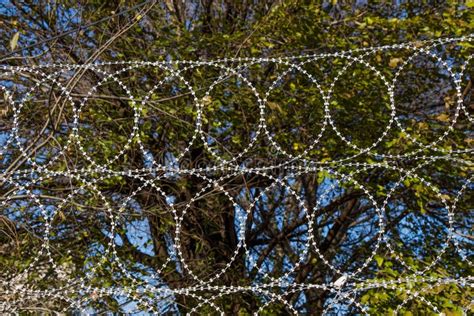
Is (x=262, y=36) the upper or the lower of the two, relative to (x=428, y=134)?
upper

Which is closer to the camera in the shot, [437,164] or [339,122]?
[437,164]

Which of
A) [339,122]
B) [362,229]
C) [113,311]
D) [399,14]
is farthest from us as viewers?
[362,229]

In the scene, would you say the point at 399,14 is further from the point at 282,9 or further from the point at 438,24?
the point at 282,9

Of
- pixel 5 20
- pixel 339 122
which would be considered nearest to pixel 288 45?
pixel 339 122

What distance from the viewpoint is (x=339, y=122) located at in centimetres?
667

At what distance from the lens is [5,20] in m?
6.46

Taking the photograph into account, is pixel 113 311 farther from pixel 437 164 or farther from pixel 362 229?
pixel 362 229

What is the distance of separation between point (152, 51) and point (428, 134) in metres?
2.80

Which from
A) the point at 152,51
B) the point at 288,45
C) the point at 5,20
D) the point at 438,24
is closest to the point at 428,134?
the point at 438,24

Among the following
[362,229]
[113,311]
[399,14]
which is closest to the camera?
[113,311]

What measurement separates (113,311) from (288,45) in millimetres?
2878

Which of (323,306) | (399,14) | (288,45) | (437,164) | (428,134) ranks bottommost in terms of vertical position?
(323,306)

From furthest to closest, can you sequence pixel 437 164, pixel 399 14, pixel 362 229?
pixel 362 229 → pixel 399 14 → pixel 437 164

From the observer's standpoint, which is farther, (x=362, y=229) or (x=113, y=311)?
(x=362, y=229)
